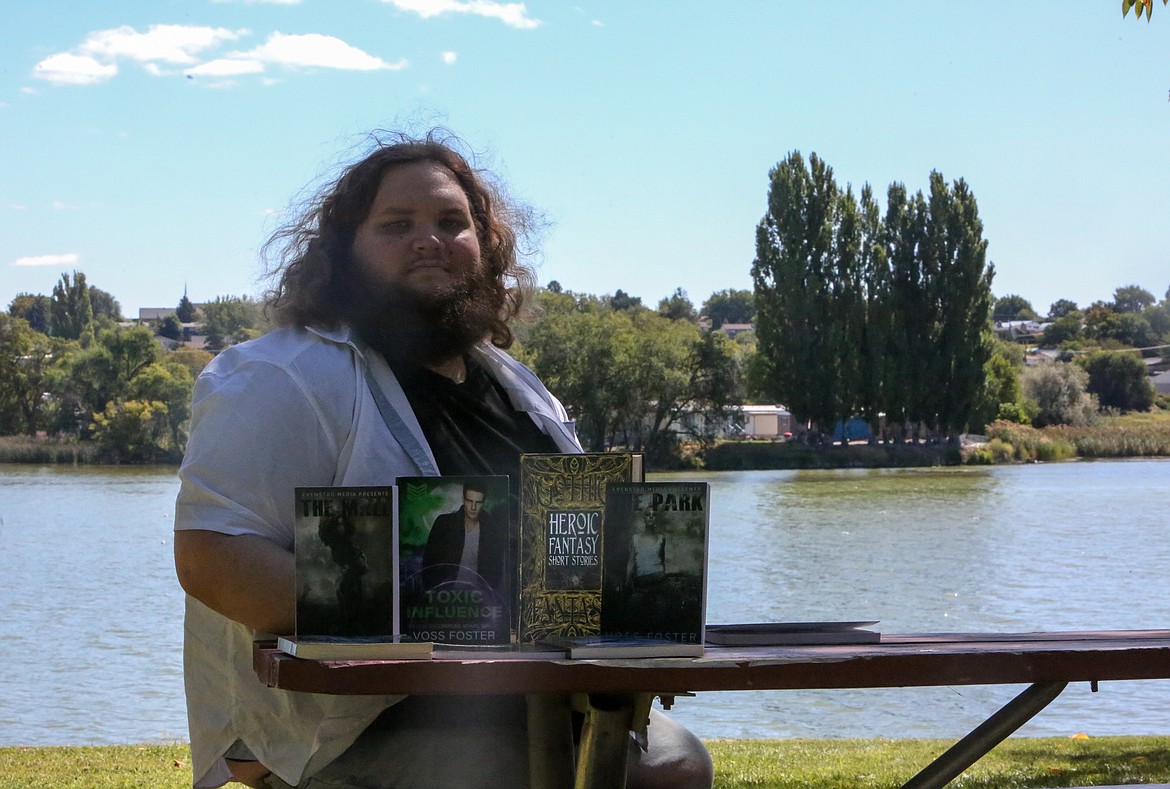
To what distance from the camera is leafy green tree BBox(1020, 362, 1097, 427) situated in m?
62.2

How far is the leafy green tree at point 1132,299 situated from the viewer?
397 feet

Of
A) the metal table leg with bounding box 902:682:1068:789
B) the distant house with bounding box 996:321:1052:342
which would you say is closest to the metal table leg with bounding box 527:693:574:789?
the metal table leg with bounding box 902:682:1068:789

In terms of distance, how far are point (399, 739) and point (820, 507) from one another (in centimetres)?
2978

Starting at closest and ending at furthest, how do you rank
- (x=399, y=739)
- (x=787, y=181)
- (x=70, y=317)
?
(x=399, y=739) < (x=787, y=181) < (x=70, y=317)

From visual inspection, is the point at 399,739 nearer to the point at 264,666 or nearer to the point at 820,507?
the point at 264,666

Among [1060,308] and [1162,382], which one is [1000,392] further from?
[1060,308]

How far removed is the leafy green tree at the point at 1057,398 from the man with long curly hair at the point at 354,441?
6265 centimetres

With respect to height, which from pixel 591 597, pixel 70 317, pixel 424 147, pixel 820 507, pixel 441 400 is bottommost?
pixel 820 507

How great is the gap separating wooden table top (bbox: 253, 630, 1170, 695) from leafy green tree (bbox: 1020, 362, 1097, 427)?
2481 inches

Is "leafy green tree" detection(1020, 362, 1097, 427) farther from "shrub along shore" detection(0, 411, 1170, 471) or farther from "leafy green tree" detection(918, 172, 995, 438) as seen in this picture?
"leafy green tree" detection(918, 172, 995, 438)

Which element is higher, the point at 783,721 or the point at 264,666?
the point at 264,666

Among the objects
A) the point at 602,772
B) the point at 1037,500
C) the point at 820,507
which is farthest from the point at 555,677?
the point at 1037,500

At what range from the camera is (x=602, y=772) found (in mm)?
1852

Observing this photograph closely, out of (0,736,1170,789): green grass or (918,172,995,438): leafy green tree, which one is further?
(918,172,995,438): leafy green tree
